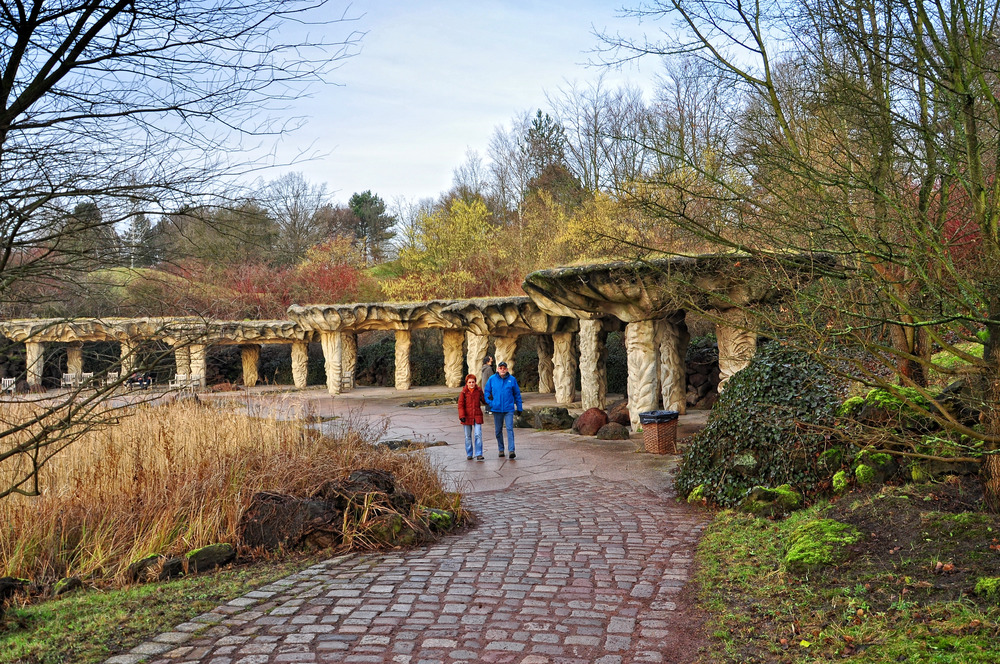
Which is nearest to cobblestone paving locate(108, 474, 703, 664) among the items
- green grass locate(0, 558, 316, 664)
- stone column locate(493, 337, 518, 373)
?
green grass locate(0, 558, 316, 664)

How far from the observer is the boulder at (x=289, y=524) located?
5.89 metres

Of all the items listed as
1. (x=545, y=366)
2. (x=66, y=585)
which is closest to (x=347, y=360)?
(x=545, y=366)

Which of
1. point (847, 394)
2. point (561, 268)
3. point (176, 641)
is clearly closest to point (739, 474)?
point (847, 394)

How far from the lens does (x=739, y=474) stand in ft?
24.3

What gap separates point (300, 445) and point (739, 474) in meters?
4.46

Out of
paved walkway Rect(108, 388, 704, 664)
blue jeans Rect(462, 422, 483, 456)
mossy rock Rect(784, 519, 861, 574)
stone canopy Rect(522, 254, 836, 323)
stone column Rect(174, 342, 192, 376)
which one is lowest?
paved walkway Rect(108, 388, 704, 664)

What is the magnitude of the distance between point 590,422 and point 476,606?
911 centimetres

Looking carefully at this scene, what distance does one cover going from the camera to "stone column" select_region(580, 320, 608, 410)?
16422mm

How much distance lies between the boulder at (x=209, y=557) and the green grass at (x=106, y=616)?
175 millimetres

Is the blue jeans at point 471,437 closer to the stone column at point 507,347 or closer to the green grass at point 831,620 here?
the green grass at point 831,620

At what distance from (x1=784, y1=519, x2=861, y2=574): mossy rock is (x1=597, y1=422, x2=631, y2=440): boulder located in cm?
750

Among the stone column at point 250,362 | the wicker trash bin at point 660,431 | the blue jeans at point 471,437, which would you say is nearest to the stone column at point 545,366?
the stone column at point 250,362

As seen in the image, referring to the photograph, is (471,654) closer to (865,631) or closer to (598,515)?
(865,631)

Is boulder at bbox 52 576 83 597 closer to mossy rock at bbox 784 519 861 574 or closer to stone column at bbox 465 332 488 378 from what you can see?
mossy rock at bbox 784 519 861 574
